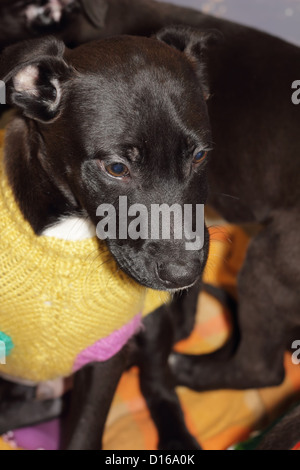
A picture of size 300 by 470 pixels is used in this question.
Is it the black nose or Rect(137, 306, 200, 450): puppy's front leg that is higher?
the black nose

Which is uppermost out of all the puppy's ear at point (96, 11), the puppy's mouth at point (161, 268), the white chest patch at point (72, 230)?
the puppy's ear at point (96, 11)

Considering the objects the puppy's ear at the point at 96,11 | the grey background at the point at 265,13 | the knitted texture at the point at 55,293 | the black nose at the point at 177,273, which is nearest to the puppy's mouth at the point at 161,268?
the black nose at the point at 177,273

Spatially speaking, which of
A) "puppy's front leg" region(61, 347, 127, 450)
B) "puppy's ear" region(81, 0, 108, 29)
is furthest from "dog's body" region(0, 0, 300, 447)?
"puppy's front leg" region(61, 347, 127, 450)

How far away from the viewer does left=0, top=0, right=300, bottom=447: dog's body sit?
2078mm

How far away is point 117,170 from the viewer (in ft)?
4.98

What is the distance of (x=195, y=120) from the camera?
1.55m

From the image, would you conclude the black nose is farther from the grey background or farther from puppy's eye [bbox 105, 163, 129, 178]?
the grey background

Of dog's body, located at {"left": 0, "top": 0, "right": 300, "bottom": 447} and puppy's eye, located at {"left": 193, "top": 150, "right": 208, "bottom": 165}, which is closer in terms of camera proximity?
puppy's eye, located at {"left": 193, "top": 150, "right": 208, "bottom": 165}

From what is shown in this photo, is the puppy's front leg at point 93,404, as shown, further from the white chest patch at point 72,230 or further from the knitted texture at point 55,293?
the white chest patch at point 72,230

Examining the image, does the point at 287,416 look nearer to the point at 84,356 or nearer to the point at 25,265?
the point at 84,356

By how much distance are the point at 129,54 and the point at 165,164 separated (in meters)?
0.26

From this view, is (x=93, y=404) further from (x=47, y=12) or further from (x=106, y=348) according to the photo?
(x=47, y=12)

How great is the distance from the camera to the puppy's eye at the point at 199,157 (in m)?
1.60

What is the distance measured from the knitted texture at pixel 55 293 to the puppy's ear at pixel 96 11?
902mm
